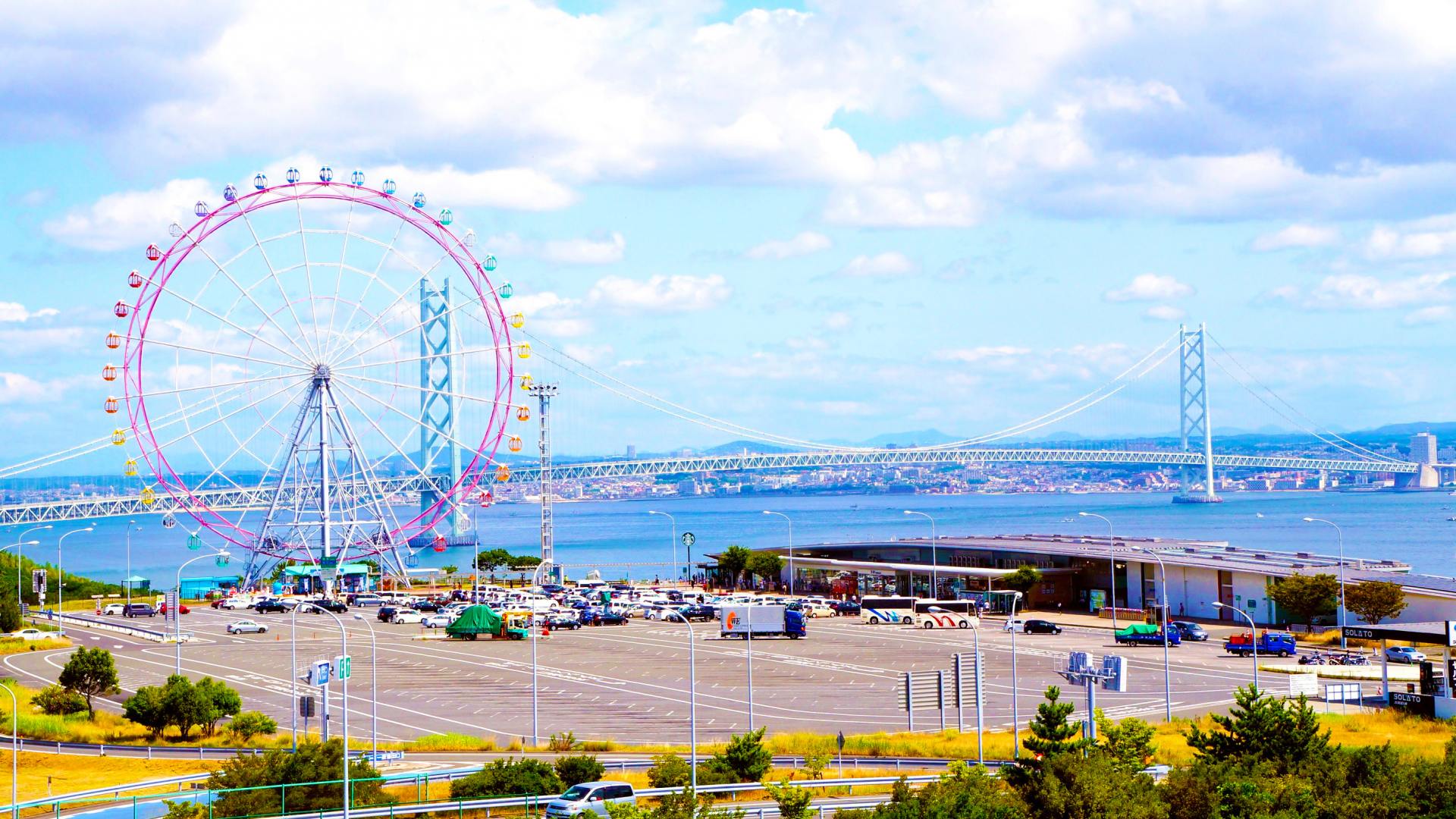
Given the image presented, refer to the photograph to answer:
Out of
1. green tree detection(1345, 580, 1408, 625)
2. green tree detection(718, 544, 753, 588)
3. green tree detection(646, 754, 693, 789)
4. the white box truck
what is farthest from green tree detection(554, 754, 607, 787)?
green tree detection(718, 544, 753, 588)

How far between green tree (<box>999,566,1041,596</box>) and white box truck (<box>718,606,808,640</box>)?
1637 cm

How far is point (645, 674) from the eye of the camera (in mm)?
48219

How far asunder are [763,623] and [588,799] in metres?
33.6

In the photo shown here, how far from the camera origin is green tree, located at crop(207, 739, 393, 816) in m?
25.6

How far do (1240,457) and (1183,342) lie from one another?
30805 millimetres

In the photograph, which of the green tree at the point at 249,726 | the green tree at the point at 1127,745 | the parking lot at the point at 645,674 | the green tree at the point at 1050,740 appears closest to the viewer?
the green tree at the point at 1050,740

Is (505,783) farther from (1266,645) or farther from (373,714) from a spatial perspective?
(1266,645)

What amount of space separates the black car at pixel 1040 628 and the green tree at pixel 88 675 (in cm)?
3388

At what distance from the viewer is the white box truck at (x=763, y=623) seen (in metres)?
58.8

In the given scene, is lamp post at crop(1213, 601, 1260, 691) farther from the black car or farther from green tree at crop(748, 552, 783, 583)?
green tree at crop(748, 552, 783, 583)

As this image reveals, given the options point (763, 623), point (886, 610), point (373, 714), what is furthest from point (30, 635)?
point (886, 610)

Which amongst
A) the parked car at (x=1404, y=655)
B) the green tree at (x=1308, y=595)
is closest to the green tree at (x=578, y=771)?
the parked car at (x=1404, y=655)

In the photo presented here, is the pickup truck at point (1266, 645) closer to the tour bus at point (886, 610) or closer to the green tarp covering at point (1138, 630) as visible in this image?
the green tarp covering at point (1138, 630)

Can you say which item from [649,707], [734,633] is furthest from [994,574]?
[649,707]
